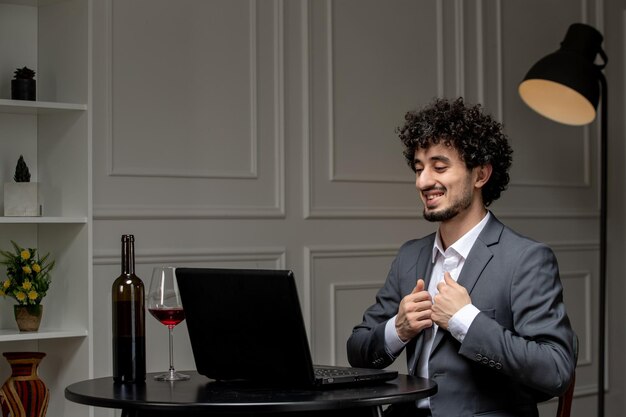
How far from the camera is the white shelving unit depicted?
2.99m

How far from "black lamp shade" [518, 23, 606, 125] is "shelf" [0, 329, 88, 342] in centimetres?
201

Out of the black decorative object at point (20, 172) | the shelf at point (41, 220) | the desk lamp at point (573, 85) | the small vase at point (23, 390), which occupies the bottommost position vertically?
the small vase at point (23, 390)

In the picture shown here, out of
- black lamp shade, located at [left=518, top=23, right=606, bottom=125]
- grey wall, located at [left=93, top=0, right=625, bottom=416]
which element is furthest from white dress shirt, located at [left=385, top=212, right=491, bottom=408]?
black lamp shade, located at [left=518, top=23, right=606, bottom=125]

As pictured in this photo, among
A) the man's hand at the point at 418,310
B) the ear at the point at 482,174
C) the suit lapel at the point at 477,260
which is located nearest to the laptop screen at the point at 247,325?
the man's hand at the point at 418,310

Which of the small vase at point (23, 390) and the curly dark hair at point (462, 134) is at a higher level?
the curly dark hair at point (462, 134)

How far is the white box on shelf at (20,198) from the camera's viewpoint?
302cm

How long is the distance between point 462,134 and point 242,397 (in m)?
Answer: 0.96

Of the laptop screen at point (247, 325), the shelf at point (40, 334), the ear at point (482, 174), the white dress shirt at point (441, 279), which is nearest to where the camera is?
the laptop screen at point (247, 325)

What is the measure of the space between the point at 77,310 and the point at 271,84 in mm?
1135

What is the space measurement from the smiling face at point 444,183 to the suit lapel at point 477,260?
0.29 ft

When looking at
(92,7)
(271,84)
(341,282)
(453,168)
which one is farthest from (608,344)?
(92,7)

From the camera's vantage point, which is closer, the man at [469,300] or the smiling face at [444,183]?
the man at [469,300]

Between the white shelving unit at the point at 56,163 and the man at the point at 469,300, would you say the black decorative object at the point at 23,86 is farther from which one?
the man at the point at 469,300

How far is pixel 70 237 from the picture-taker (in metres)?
3.08
